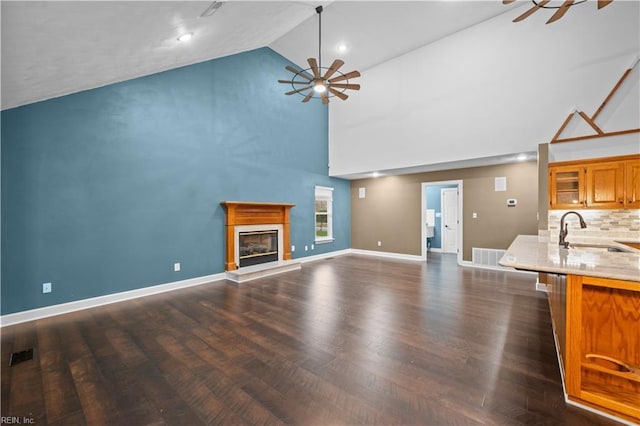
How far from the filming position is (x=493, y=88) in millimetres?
5086

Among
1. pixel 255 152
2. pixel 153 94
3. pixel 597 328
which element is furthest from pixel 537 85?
pixel 153 94

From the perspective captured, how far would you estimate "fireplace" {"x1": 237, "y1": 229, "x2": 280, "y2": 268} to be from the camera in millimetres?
5507

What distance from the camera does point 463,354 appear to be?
233 cm

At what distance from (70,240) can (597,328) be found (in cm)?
556

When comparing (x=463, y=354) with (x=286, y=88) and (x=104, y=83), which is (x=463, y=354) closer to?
(x=104, y=83)

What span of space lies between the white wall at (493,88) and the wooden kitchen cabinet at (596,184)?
0.67 metres

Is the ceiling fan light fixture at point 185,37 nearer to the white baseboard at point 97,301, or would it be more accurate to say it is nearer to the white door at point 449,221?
the white baseboard at point 97,301

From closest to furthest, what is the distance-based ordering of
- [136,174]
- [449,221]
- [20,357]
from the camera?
A: [20,357] → [136,174] → [449,221]

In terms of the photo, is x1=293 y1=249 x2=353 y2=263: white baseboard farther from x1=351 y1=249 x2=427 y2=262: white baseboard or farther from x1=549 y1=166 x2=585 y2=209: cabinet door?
x1=549 y1=166 x2=585 y2=209: cabinet door

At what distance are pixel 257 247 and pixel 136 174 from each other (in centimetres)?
270

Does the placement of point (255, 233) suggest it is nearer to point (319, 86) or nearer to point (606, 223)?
point (319, 86)

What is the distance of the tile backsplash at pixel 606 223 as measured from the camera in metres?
3.91

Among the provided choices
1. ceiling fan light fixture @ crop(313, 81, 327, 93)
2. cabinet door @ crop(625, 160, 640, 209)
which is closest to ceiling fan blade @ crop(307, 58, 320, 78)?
ceiling fan light fixture @ crop(313, 81, 327, 93)

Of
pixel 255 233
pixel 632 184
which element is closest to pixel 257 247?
pixel 255 233
